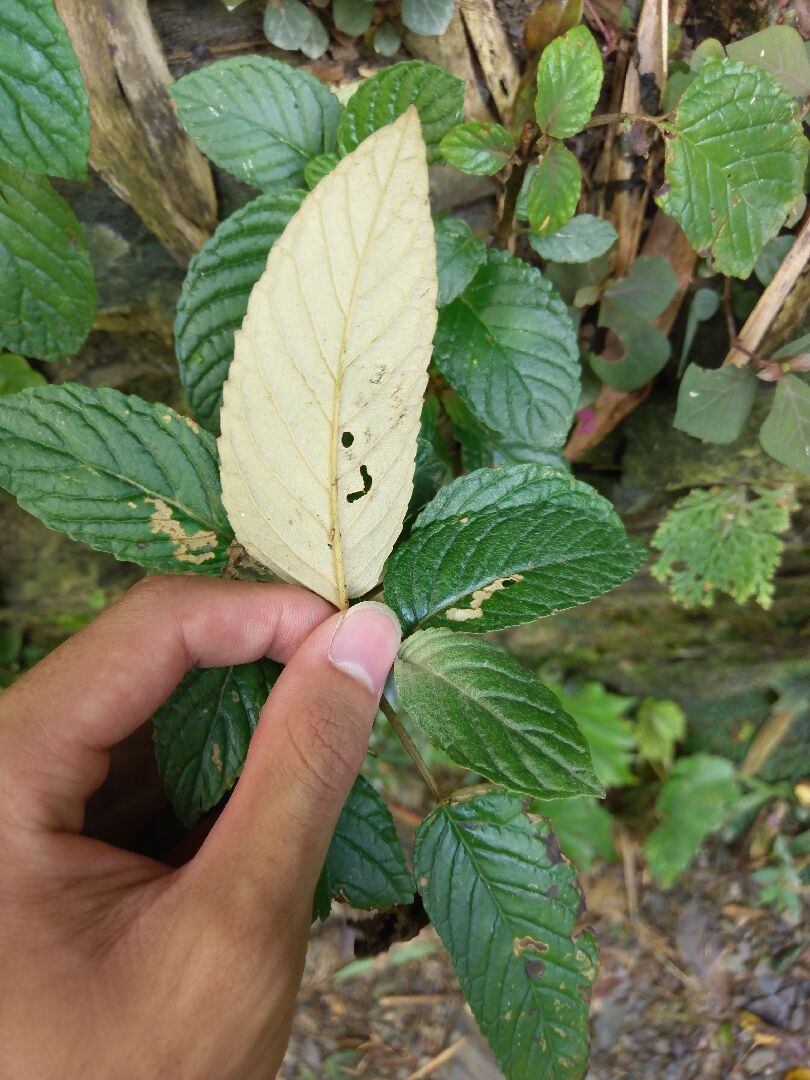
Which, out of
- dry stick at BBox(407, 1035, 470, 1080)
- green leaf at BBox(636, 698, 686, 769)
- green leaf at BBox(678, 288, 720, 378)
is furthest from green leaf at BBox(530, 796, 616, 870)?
green leaf at BBox(678, 288, 720, 378)

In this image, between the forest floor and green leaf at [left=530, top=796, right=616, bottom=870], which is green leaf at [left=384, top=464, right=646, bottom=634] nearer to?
green leaf at [left=530, top=796, right=616, bottom=870]

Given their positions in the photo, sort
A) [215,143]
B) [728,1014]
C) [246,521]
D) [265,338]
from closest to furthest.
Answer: [265,338]
[246,521]
[215,143]
[728,1014]

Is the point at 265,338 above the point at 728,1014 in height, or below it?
above

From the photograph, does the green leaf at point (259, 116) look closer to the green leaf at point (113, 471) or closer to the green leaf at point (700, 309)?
the green leaf at point (113, 471)

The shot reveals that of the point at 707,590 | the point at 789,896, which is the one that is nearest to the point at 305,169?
the point at 707,590

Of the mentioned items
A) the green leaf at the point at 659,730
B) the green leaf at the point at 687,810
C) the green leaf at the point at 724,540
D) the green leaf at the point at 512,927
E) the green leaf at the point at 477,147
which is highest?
the green leaf at the point at 477,147

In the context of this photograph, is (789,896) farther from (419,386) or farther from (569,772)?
(419,386)

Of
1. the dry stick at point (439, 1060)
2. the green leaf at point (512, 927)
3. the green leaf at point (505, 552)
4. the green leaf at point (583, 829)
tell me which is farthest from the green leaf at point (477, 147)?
the dry stick at point (439, 1060)
